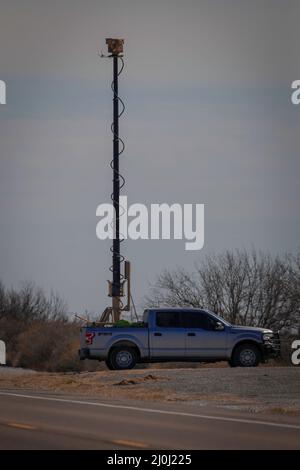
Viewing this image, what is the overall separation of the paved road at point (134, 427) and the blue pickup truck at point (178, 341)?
34.3 feet

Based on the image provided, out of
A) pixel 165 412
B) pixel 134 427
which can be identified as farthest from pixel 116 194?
pixel 134 427

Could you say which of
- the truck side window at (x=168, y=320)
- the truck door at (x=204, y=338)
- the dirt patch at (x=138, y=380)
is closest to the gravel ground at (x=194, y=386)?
the dirt patch at (x=138, y=380)

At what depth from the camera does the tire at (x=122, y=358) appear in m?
35.3

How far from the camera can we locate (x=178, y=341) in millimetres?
35062

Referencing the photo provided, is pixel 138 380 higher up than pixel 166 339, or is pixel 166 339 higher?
pixel 166 339

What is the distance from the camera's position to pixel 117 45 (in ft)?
146

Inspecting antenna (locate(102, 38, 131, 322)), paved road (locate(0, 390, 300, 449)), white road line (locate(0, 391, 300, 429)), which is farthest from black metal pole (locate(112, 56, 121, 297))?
paved road (locate(0, 390, 300, 449))

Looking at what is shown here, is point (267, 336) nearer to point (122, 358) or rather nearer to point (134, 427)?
point (122, 358)

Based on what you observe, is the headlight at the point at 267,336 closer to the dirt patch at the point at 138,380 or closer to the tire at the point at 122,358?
the tire at the point at 122,358

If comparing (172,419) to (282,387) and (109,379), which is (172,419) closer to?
(282,387)

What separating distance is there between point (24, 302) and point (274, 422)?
1943 inches

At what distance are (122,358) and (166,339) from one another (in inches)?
59.2
